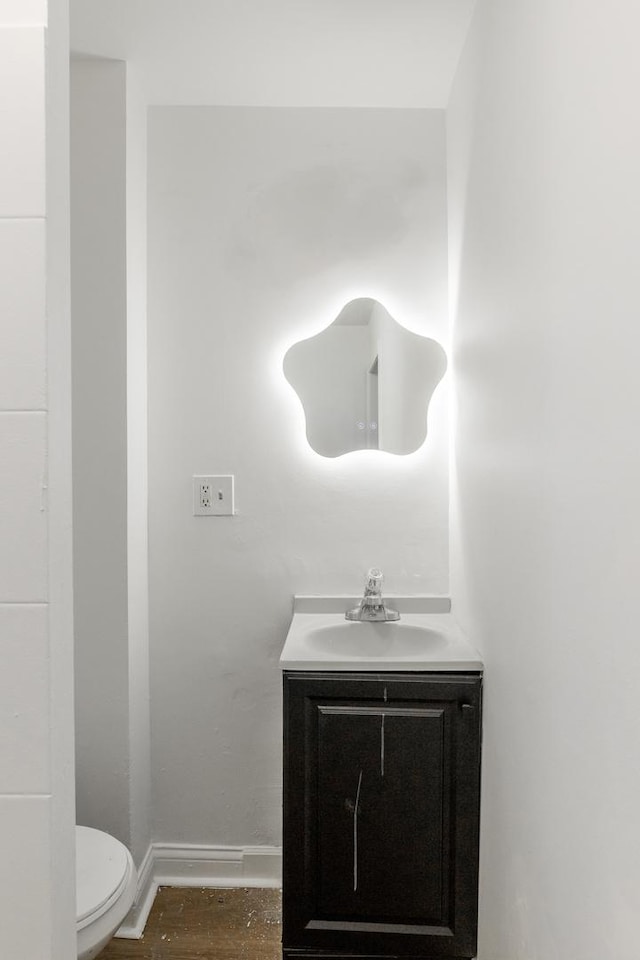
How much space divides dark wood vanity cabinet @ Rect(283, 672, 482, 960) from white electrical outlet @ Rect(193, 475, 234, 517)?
68 centimetres

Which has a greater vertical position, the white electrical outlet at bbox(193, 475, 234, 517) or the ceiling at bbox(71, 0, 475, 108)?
Answer: the ceiling at bbox(71, 0, 475, 108)

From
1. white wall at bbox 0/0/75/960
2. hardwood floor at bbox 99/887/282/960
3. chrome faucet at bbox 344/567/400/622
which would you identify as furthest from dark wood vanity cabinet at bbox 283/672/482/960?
white wall at bbox 0/0/75/960

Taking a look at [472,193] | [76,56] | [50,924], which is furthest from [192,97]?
[50,924]

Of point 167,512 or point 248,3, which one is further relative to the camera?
point 167,512

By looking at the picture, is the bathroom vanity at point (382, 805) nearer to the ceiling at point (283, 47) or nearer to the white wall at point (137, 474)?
the white wall at point (137, 474)

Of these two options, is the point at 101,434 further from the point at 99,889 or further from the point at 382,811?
the point at 382,811

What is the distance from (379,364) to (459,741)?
44.8 inches

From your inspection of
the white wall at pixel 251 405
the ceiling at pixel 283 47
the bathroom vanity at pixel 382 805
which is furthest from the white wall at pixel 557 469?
the white wall at pixel 251 405

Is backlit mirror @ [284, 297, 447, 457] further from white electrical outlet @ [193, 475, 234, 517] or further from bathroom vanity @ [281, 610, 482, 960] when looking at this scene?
bathroom vanity @ [281, 610, 482, 960]

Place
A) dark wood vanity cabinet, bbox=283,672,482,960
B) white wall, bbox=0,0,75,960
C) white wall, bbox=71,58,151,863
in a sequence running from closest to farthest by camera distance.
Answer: white wall, bbox=0,0,75,960, dark wood vanity cabinet, bbox=283,672,482,960, white wall, bbox=71,58,151,863

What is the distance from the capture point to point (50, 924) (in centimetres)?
85

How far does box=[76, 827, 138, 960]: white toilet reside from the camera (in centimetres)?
142

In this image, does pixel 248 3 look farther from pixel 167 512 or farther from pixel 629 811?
pixel 629 811

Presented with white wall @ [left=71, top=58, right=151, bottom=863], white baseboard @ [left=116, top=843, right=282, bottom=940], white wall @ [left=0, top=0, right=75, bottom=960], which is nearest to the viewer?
white wall @ [left=0, top=0, right=75, bottom=960]
